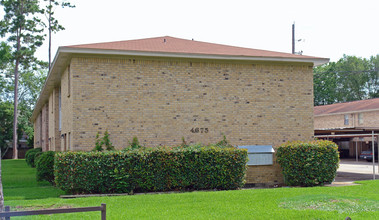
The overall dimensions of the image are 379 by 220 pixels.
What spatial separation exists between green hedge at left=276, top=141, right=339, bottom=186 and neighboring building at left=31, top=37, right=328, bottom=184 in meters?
1.22

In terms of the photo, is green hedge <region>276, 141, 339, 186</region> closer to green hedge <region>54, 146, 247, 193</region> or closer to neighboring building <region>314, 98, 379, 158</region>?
green hedge <region>54, 146, 247, 193</region>

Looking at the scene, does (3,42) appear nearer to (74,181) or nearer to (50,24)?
(50,24)

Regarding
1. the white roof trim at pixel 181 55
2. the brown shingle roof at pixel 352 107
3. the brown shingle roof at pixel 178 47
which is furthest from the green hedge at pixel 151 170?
the brown shingle roof at pixel 352 107

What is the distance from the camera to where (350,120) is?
4347cm

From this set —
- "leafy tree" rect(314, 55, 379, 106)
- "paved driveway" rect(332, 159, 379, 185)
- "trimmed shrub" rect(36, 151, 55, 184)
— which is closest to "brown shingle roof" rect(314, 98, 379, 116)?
"paved driveway" rect(332, 159, 379, 185)

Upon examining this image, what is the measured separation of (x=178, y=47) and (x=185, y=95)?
233cm

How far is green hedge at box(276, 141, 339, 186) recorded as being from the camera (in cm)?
1617

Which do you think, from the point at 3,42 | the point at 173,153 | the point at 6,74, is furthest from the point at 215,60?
the point at 6,74

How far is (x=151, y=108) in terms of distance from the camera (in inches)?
653

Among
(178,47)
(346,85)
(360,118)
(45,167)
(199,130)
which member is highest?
(346,85)

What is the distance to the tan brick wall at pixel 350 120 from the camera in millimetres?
40569

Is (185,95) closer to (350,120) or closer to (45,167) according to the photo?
(45,167)

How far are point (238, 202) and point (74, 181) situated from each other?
528 centimetres

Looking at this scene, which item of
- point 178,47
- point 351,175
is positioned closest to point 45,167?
point 178,47
